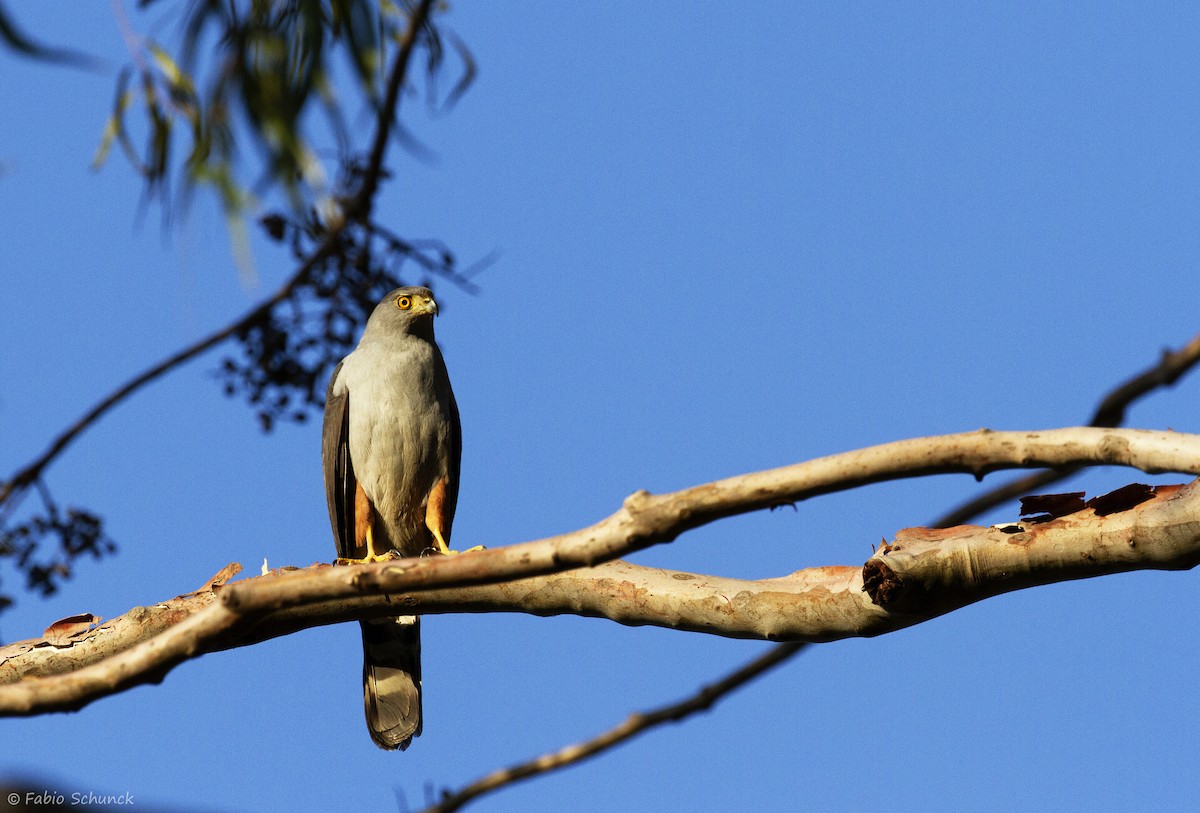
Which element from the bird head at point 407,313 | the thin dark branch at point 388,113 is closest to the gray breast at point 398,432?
the bird head at point 407,313

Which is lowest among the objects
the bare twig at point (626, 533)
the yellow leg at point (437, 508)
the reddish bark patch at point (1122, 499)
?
the reddish bark patch at point (1122, 499)

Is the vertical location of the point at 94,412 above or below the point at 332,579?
above

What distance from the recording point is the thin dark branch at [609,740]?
9.77 feet

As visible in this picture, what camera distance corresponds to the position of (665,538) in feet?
10.8

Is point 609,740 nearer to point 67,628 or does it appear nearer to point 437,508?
point 67,628

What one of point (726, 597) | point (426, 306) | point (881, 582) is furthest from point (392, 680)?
point (881, 582)

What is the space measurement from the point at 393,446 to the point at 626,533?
3889 millimetres

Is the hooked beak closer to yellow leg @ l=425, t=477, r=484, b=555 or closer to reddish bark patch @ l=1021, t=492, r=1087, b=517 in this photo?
yellow leg @ l=425, t=477, r=484, b=555

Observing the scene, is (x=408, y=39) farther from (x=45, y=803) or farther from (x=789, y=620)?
(x=45, y=803)

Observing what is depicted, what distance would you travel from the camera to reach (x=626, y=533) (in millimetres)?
3283

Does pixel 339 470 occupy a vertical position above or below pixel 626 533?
above

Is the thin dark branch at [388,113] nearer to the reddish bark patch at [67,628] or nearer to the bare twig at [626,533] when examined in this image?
the bare twig at [626,533]

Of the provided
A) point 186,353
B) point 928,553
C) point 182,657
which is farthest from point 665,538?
point 186,353

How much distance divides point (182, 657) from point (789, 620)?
2.12m
